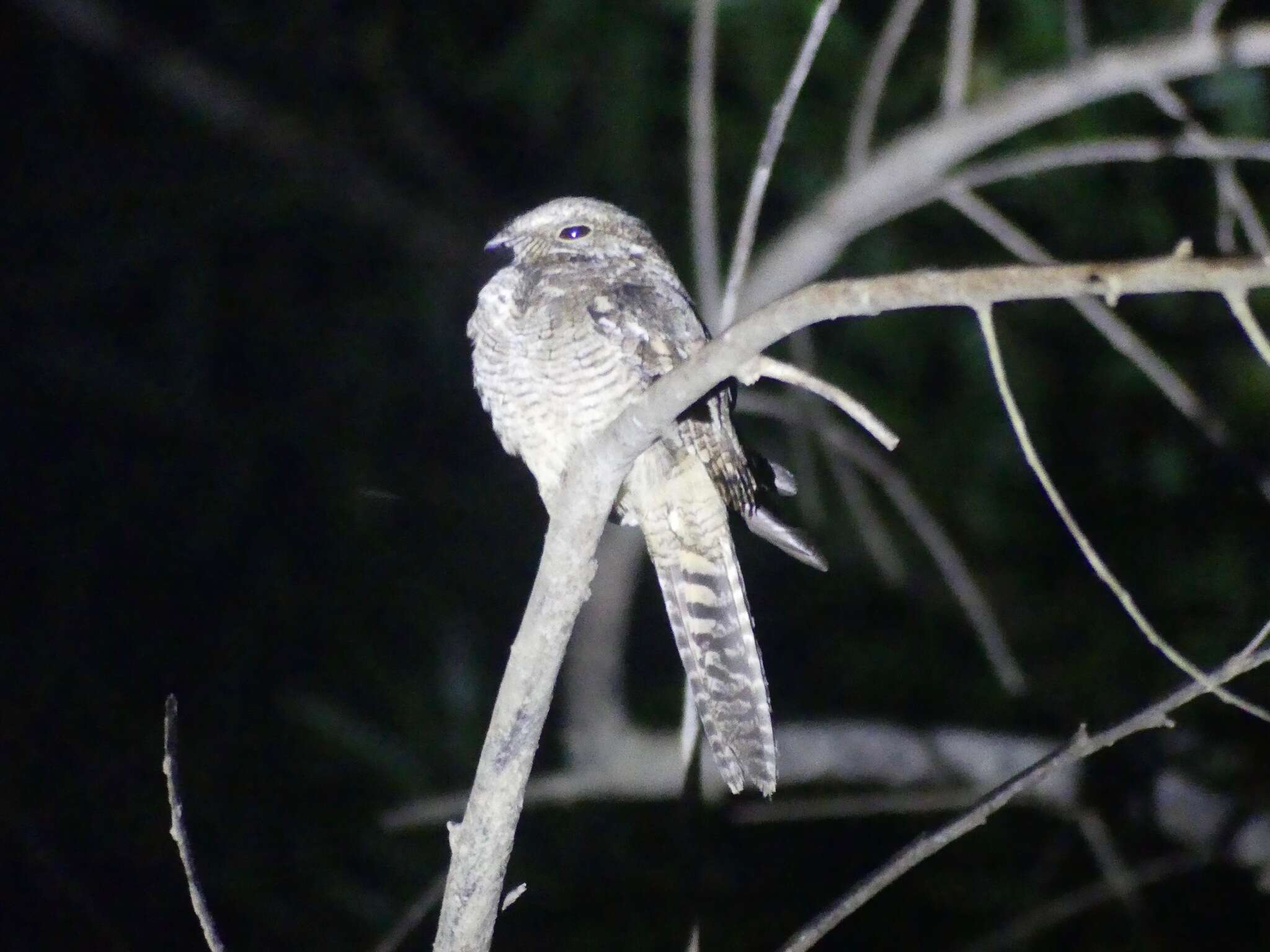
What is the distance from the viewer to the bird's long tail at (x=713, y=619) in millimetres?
2521

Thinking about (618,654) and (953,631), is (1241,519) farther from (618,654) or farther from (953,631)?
(618,654)

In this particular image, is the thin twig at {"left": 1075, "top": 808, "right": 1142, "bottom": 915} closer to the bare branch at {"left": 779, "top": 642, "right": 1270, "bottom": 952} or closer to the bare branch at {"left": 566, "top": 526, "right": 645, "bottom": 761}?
the bare branch at {"left": 779, "top": 642, "right": 1270, "bottom": 952}

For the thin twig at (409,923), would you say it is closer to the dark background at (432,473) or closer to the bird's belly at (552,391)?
the bird's belly at (552,391)

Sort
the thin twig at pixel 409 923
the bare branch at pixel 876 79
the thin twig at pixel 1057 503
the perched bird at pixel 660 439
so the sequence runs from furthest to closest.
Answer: the bare branch at pixel 876 79, the perched bird at pixel 660 439, the thin twig at pixel 409 923, the thin twig at pixel 1057 503

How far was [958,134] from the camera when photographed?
146 inches

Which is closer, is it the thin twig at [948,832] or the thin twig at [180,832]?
the thin twig at [948,832]

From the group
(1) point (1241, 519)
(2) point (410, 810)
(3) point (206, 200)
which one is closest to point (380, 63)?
(3) point (206, 200)

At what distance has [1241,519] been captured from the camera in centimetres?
491

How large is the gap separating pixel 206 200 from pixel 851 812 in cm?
426

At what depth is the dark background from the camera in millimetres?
4781

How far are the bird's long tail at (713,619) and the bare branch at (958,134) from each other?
823mm

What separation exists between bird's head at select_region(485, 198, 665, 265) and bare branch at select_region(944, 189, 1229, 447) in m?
0.69

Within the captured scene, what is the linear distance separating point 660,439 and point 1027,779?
48.0 inches

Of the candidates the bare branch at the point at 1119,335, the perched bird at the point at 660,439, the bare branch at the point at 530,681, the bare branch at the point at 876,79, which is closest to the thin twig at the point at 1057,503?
the bare branch at the point at 530,681
